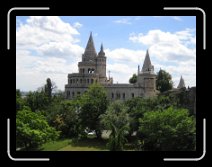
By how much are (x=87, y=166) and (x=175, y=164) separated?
131cm

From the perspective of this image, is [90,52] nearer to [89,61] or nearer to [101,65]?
[89,61]

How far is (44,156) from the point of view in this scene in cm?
528

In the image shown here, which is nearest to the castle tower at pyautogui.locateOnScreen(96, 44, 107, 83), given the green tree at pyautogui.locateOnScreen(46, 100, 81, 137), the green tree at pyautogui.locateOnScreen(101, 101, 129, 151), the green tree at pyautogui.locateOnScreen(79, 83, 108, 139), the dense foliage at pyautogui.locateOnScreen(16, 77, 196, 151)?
the dense foliage at pyautogui.locateOnScreen(16, 77, 196, 151)

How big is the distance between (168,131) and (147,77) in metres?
19.9

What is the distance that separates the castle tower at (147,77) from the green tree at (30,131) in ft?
61.3

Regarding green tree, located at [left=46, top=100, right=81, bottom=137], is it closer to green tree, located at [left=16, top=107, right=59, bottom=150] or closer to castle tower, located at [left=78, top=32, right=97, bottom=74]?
green tree, located at [left=16, top=107, right=59, bottom=150]

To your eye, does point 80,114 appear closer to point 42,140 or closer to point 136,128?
point 136,128

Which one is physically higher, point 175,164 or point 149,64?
point 149,64

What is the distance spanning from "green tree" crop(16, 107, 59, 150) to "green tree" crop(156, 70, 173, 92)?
21.4 meters

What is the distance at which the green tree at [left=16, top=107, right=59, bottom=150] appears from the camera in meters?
12.2

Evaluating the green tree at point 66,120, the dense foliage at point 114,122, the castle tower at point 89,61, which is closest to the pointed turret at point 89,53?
the castle tower at point 89,61

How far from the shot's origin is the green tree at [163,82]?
111 feet
